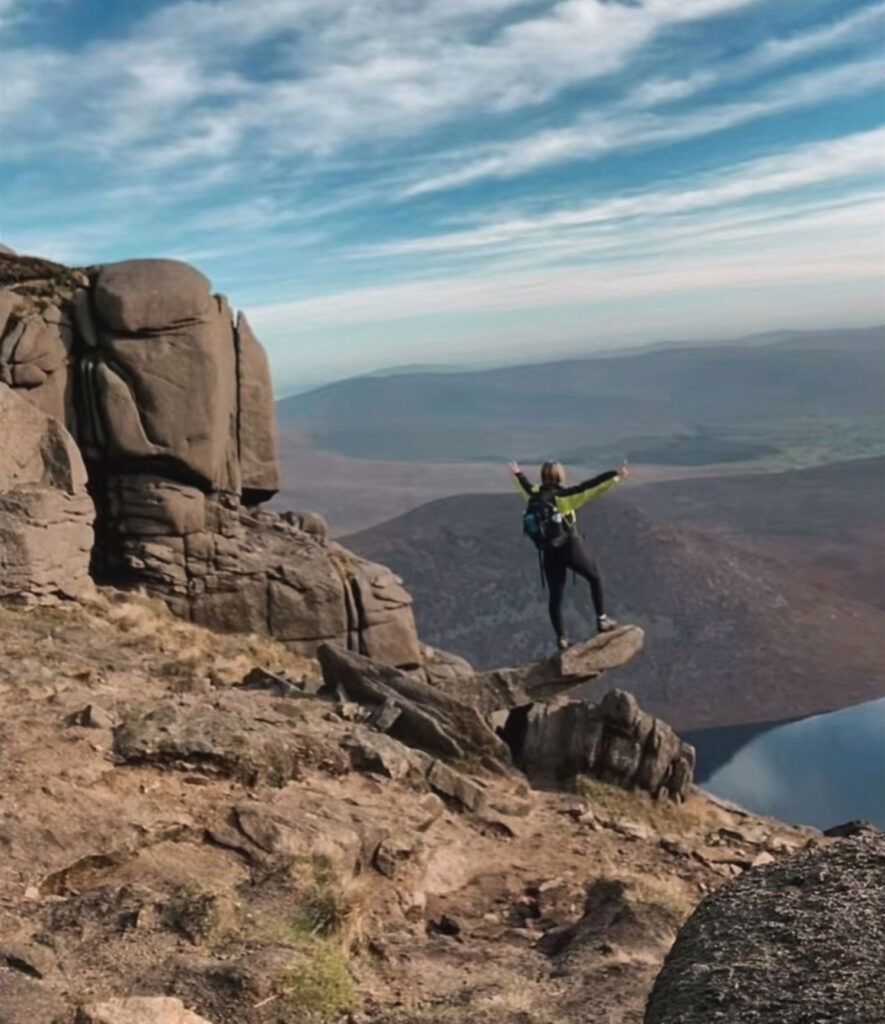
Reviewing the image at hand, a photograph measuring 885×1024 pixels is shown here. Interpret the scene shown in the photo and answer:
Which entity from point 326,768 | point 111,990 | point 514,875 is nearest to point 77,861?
point 111,990

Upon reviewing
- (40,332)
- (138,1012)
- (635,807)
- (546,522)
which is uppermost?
(40,332)

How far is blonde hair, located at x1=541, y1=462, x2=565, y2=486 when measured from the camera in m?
20.7

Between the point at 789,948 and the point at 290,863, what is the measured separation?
8.63 metres

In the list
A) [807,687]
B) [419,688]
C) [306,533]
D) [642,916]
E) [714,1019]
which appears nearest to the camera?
[714,1019]

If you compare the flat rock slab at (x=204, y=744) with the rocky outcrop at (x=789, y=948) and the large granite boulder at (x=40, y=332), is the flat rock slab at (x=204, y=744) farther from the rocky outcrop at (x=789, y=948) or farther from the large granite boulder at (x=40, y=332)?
the large granite boulder at (x=40, y=332)

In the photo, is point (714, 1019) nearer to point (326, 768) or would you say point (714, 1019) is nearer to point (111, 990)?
point (111, 990)

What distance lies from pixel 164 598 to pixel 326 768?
52.5 feet

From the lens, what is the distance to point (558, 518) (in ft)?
66.4

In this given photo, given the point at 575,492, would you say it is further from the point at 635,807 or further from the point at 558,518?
the point at 635,807

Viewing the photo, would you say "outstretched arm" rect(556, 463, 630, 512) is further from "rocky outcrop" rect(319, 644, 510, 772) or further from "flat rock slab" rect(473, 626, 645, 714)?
"rocky outcrop" rect(319, 644, 510, 772)

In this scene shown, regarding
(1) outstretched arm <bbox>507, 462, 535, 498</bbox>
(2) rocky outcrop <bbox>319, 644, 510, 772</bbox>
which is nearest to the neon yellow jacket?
(1) outstretched arm <bbox>507, 462, 535, 498</bbox>

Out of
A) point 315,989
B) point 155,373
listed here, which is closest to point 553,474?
point 315,989

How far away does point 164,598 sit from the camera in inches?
1241

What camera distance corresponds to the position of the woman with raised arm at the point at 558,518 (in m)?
20.2
